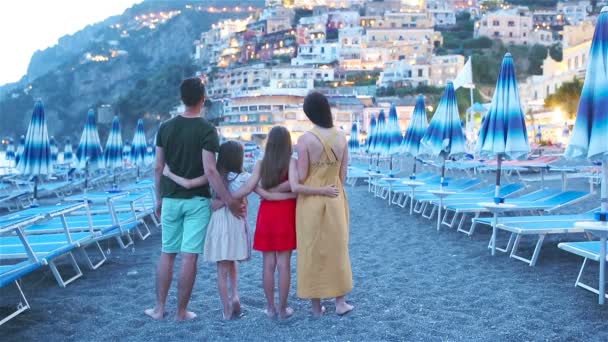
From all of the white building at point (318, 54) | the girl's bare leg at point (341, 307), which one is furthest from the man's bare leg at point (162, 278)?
the white building at point (318, 54)

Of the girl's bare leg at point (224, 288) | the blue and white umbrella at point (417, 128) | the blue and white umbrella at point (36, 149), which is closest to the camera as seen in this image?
the girl's bare leg at point (224, 288)

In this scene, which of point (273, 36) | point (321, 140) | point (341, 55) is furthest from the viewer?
point (273, 36)

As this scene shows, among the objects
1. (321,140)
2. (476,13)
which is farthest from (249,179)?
(476,13)

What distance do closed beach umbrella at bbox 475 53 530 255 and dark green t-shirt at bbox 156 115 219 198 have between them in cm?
392

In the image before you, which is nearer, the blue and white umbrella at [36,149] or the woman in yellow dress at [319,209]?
the woman in yellow dress at [319,209]

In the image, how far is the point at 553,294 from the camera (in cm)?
482

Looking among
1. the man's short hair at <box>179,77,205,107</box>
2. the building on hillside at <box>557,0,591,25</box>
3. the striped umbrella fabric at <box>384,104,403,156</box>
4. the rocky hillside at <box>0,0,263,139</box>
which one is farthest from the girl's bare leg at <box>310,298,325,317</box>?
the building on hillside at <box>557,0,591,25</box>

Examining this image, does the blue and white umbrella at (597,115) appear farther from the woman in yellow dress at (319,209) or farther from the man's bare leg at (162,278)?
the man's bare leg at (162,278)

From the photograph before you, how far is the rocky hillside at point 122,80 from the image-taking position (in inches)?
4082

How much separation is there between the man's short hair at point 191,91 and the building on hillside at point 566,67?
39198 millimetres

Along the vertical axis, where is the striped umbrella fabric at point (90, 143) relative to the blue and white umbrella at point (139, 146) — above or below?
above

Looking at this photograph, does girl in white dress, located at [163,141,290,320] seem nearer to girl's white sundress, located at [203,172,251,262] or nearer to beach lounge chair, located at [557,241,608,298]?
girl's white sundress, located at [203,172,251,262]

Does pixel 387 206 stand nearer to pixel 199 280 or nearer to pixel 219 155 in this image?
pixel 199 280

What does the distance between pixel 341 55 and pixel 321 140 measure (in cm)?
8441
